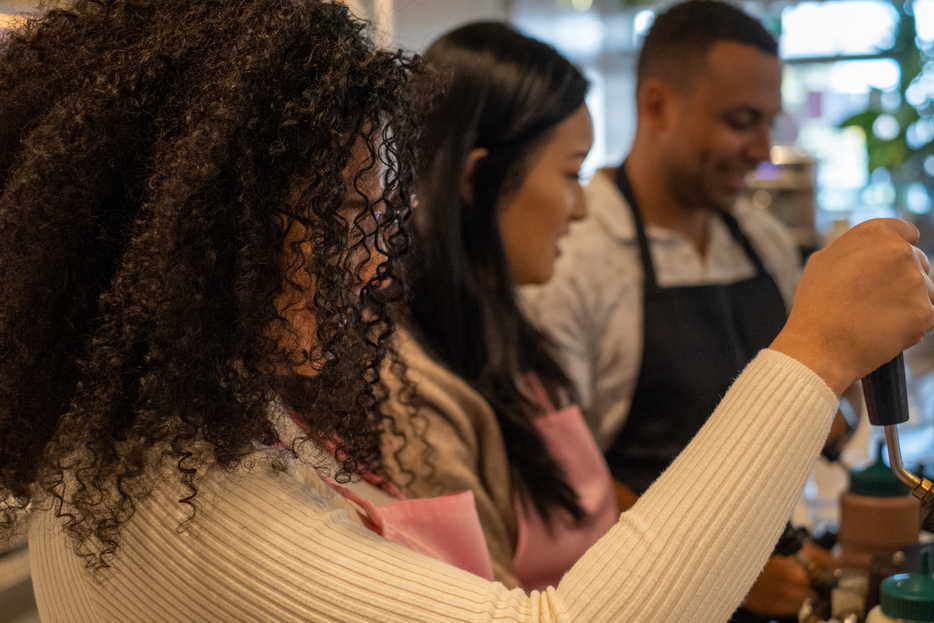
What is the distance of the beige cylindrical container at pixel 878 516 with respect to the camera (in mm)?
942

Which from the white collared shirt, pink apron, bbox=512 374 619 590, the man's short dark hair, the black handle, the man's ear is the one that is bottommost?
pink apron, bbox=512 374 619 590

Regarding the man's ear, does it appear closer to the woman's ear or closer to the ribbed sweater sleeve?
the woman's ear

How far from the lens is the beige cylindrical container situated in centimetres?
94

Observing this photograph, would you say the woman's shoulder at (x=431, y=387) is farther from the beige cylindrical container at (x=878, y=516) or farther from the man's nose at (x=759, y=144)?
the man's nose at (x=759, y=144)

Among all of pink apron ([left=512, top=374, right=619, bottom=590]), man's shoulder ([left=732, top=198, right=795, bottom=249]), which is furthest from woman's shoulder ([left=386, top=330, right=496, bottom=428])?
man's shoulder ([left=732, top=198, right=795, bottom=249])

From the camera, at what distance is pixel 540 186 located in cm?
115

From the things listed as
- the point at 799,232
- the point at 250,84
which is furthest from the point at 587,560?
the point at 799,232

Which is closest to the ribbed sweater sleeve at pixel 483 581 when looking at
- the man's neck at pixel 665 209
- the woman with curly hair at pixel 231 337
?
the woman with curly hair at pixel 231 337

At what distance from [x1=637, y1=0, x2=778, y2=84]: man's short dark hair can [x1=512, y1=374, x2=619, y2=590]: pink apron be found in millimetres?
903

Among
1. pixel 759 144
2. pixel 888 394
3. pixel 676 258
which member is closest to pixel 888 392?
pixel 888 394

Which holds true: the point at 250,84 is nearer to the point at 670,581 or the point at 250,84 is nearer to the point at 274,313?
the point at 274,313

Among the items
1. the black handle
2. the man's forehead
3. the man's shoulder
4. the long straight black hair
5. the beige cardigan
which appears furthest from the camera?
the man's shoulder

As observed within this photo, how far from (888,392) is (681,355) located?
83cm

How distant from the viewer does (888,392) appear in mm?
618
